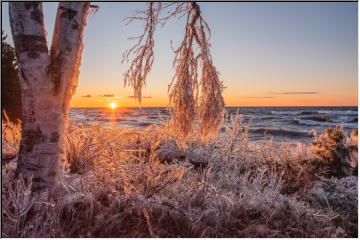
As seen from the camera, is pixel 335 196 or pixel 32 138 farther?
pixel 335 196

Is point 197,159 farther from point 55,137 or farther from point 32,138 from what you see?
point 32,138

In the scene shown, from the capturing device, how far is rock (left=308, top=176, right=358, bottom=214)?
16.3 feet

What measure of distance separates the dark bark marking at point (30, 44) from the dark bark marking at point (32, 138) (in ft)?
2.38

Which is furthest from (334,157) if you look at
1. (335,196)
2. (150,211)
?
(150,211)

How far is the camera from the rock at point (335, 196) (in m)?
4.96

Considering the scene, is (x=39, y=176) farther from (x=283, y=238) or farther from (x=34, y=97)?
(x=283, y=238)

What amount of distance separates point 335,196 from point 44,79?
4206 millimetres

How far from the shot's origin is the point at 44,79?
3418 millimetres

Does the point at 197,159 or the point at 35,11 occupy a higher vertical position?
the point at 35,11

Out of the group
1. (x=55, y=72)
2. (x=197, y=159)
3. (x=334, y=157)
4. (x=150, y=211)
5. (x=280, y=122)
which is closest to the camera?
(x=150, y=211)

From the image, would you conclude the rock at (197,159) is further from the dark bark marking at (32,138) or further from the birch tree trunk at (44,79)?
the dark bark marking at (32,138)

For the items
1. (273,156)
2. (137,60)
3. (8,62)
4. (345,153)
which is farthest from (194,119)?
(8,62)

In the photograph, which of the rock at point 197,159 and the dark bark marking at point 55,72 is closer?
the dark bark marking at point 55,72

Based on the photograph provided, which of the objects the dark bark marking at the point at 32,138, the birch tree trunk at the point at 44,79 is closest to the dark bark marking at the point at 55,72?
the birch tree trunk at the point at 44,79
